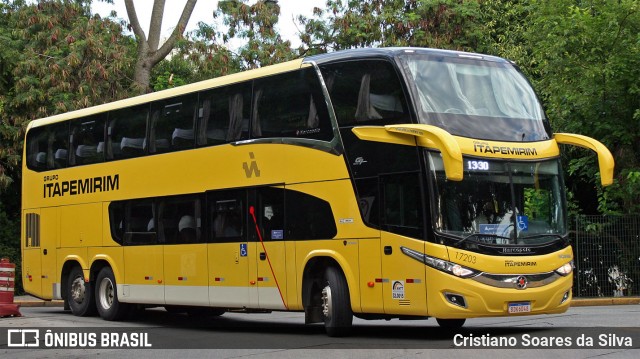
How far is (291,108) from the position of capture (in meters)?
16.7

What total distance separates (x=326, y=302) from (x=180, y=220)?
188 inches

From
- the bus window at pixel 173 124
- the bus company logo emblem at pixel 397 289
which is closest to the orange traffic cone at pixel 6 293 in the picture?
the bus window at pixel 173 124

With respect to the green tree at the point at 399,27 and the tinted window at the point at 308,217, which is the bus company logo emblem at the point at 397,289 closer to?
the tinted window at the point at 308,217

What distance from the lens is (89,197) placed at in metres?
22.2

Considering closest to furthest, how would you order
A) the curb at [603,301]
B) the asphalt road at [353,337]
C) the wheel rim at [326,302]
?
the asphalt road at [353,337] → the wheel rim at [326,302] → the curb at [603,301]

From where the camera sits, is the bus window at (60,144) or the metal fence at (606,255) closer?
the bus window at (60,144)

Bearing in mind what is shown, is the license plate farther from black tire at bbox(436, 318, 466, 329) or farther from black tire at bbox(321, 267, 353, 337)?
black tire at bbox(321, 267, 353, 337)

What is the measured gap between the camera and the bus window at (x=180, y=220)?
62.5 feet

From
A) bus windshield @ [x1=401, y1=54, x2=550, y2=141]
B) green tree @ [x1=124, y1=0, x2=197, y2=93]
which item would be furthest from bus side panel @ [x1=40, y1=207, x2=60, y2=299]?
green tree @ [x1=124, y1=0, x2=197, y2=93]

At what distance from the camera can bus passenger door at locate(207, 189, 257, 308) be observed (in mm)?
17688

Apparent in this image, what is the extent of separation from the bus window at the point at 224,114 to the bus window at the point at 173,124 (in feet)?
1.18

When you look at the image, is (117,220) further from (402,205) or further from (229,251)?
(402,205)

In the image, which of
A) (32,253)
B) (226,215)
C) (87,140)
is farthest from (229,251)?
(32,253)

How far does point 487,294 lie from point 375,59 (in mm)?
3881
